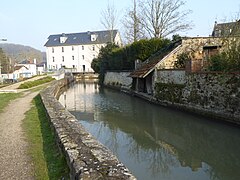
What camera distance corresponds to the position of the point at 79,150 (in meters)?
5.64

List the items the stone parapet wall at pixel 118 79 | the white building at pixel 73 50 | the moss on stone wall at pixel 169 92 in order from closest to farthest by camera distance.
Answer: the moss on stone wall at pixel 169 92, the stone parapet wall at pixel 118 79, the white building at pixel 73 50

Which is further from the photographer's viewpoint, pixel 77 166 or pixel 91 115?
pixel 91 115

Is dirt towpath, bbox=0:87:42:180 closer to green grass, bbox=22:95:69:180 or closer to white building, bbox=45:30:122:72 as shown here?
green grass, bbox=22:95:69:180

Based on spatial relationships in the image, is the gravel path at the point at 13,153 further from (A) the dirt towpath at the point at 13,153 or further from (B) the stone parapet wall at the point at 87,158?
(B) the stone parapet wall at the point at 87,158

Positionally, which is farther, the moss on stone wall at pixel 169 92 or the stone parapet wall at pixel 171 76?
the stone parapet wall at pixel 171 76

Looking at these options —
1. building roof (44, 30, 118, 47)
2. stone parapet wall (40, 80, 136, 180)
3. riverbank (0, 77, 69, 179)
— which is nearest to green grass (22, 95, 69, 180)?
riverbank (0, 77, 69, 179)

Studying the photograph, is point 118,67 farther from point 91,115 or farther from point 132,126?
point 132,126

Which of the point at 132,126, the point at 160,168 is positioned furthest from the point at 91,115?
the point at 160,168

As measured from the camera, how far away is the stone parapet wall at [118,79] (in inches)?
1126

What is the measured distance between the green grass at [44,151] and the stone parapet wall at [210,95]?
7.29 meters

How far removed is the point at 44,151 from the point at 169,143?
15.4 ft

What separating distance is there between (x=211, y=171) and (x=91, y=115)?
9.69 meters

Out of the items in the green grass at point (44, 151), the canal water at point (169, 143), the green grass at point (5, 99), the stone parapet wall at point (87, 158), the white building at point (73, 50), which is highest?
the white building at point (73, 50)

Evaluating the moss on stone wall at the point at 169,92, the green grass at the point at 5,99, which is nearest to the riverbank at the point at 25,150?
the green grass at the point at 5,99
